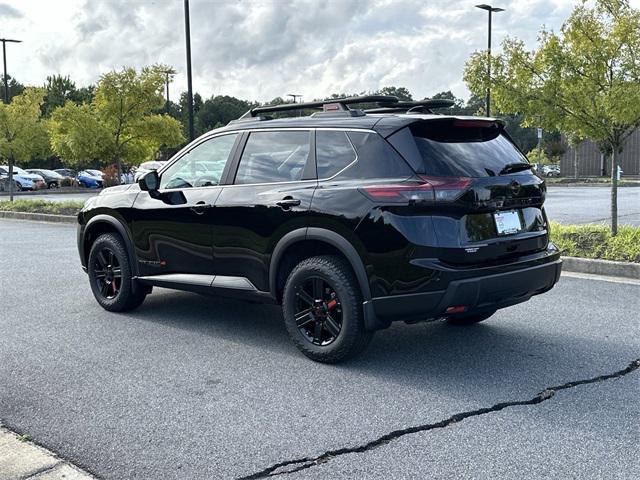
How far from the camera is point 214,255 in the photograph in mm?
5723

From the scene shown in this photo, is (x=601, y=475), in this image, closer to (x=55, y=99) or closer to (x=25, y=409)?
(x=25, y=409)

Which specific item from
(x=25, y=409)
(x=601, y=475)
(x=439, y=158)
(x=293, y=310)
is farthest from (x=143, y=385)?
(x=601, y=475)

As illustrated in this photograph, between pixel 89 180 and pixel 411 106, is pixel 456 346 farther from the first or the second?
pixel 89 180

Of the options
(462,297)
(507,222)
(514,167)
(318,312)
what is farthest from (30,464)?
(514,167)

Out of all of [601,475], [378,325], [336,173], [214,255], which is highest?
[336,173]

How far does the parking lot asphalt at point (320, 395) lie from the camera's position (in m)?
3.44

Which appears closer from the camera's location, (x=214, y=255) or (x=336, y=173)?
(x=336, y=173)

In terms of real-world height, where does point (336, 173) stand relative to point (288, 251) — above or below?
above

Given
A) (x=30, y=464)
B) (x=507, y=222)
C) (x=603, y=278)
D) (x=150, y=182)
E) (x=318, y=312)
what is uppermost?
(x=150, y=182)

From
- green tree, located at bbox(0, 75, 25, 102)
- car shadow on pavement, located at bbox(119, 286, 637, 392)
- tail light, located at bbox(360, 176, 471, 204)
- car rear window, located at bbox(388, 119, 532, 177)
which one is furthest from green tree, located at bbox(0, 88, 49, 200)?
green tree, located at bbox(0, 75, 25, 102)

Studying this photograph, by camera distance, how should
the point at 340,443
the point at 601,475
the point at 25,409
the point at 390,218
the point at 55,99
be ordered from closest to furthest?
1. the point at 601,475
2. the point at 340,443
3. the point at 25,409
4. the point at 390,218
5. the point at 55,99

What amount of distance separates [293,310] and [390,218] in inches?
Result: 43.0

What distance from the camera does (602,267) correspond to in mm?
8688

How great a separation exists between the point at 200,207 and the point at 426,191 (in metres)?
2.12
